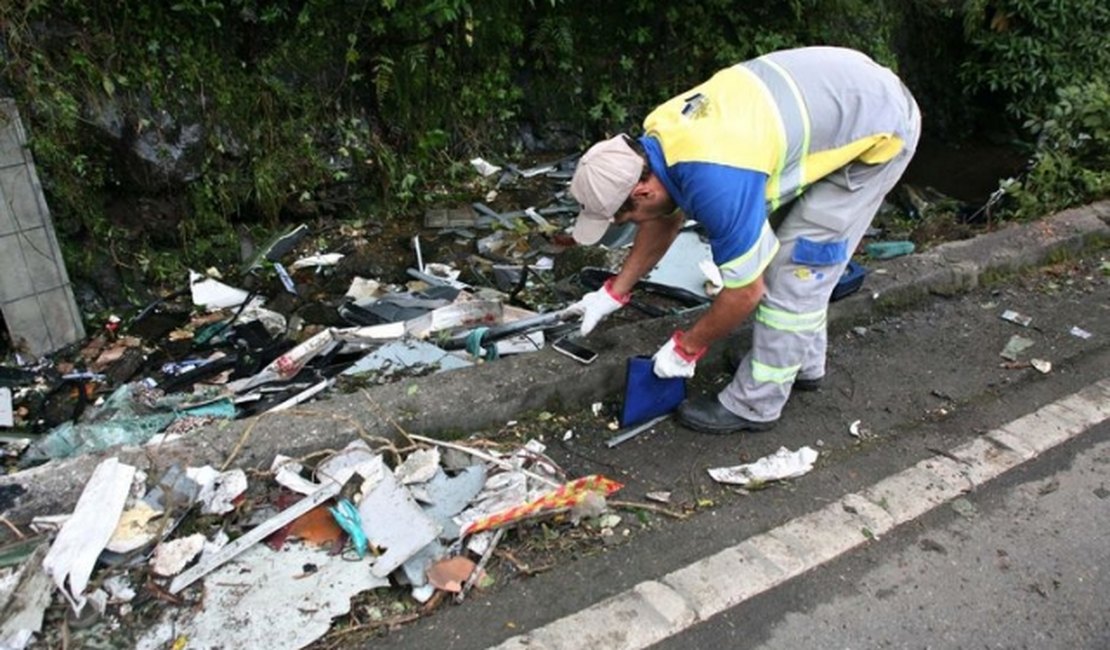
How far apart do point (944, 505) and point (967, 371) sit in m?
1.06

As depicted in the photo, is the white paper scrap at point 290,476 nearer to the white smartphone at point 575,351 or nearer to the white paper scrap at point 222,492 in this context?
the white paper scrap at point 222,492

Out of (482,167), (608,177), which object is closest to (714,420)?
(608,177)

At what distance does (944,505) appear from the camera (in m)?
2.88

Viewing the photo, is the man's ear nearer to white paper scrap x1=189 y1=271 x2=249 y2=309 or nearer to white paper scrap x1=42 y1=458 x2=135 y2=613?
white paper scrap x1=42 y1=458 x2=135 y2=613

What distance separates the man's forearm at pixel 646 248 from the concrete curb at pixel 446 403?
303mm

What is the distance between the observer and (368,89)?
5414 mm

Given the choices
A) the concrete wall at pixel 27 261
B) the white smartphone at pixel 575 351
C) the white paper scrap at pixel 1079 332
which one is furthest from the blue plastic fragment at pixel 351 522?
the white paper scrap at pixel 1079 332

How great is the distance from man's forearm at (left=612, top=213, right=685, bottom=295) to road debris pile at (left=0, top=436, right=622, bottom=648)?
3.01 ft

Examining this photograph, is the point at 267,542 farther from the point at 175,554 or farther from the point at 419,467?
the point at 419,467

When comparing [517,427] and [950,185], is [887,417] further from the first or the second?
[950,185]

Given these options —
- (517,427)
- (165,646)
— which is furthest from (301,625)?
(517,427)

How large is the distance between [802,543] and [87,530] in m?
2.32

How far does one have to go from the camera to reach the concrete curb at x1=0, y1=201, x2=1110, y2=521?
2.65m

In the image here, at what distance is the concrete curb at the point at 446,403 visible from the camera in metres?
2.65
